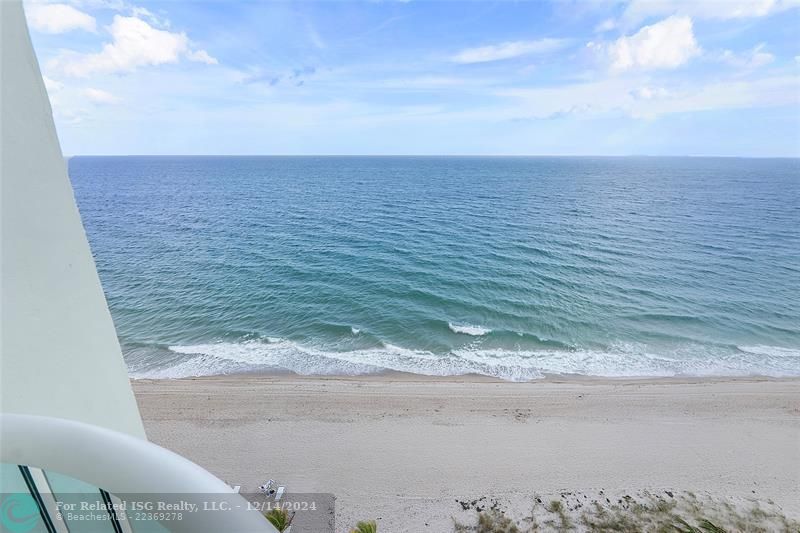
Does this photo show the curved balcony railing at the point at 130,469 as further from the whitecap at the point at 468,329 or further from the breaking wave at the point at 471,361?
the whitecap at the point at 468,329

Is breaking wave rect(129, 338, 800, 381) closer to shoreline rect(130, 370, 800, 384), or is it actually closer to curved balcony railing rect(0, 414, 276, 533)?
shoreline rect(130, 370, 800, 384)

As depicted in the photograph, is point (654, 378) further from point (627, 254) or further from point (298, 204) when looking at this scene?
point (298, 204)

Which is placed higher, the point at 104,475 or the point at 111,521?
the point at 104,475

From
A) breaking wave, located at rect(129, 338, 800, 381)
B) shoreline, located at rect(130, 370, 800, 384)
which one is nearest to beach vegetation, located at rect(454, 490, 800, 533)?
shoreline, located at rect(130, 370, 800, 384)

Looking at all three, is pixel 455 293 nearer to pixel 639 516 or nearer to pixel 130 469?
pixel 639 516

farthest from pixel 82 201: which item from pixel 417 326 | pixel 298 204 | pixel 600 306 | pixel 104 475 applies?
pixel 104 475

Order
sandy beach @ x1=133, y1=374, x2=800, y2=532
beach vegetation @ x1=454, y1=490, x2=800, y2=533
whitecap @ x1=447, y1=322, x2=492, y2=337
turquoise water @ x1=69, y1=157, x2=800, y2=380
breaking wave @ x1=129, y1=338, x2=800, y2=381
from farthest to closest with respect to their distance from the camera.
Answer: whitecap @ x1=447, y1=322, x2=492, y2=337, turquoise water @ x1=69, y1=157, x2=800, y2=380, breaking wave @ x1=129, y1=338, x2=800, y2=381, sandy beach @ x1=133, y1=374, x2=800, y2=532, beach vegetation @ x1=454, y1=490, x2=800, y2=533

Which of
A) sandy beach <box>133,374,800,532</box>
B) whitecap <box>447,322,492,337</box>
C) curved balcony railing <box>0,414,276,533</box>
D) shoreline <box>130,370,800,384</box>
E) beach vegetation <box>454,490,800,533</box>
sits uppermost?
curved balcony railing <box>0,414,276,533</box>

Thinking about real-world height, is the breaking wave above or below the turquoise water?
below
